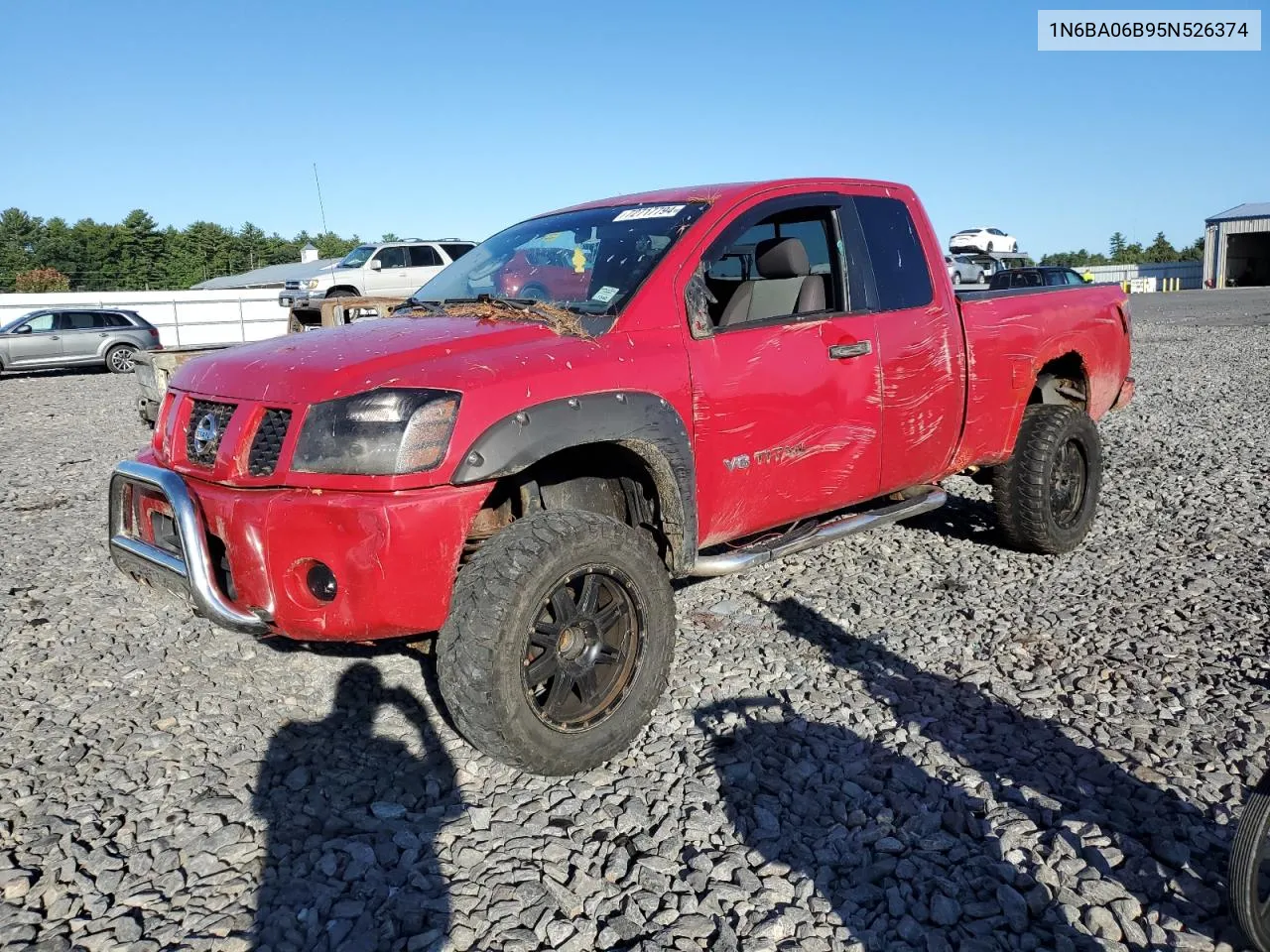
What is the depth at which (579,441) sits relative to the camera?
3111mm

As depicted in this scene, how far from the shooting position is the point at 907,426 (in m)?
4.37

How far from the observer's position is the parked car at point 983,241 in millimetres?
37875

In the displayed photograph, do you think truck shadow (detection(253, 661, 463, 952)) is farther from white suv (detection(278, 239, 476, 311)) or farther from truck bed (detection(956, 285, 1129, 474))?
white suv (detection(278, 239, 476, 311))

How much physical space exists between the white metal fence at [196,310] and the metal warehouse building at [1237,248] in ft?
153

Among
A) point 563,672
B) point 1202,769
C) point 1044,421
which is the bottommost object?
point 1202,769

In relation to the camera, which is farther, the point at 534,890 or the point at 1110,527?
the point at 1110,527

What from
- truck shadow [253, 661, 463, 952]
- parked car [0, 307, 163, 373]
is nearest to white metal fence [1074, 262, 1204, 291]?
parked car [0, 307, 163, 373]

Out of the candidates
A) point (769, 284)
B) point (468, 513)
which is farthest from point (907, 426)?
point (468, 513)

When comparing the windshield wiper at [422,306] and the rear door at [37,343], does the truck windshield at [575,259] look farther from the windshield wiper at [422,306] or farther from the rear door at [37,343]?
the rear door at [37,343]

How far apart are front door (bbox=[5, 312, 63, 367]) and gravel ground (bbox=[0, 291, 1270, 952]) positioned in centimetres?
1778

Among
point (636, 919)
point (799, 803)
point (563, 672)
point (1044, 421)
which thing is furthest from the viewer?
point (1044, 421)

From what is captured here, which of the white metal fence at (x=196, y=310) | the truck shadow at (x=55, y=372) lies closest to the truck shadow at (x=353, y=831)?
the truck shadow at (x=55, y=372)

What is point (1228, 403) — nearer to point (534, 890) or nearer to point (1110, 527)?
point (1110, 527)

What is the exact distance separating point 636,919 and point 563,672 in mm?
904
